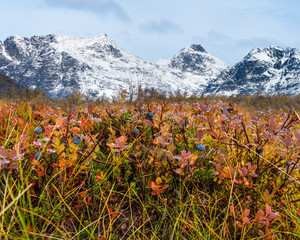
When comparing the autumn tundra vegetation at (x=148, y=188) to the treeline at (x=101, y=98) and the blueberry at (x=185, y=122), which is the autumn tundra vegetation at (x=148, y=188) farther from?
the treeline at (x=101, y=98)

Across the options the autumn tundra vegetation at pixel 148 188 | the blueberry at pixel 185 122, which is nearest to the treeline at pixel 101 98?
the autumn tundra vegetation at pixel 148 188

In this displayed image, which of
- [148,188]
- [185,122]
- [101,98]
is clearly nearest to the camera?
[148,188]

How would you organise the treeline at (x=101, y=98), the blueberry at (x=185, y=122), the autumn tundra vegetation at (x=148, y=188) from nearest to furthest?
the autumn tundra vegetation at (x=148, y=188)
the blueberry at (x=185, y=122)
the treeline at (x=101, y=98)

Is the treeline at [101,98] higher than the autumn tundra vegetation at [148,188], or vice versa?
the treeline at [101,98]

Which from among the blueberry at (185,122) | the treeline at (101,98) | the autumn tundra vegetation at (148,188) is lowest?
the autumn tundra vegetation at (148,188)

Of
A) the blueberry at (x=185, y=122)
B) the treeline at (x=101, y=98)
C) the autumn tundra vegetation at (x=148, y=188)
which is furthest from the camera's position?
the treeline at (x=101, y=98)

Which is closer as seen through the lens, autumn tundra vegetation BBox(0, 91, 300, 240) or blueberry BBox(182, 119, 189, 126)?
autumn tundra vegetation BBox(0, 91, 300, 240)

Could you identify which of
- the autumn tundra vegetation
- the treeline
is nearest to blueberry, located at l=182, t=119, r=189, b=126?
the autumn tundra vegetation

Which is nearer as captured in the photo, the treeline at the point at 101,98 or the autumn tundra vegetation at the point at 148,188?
the autumn tundra vegetation at the point at 148,188

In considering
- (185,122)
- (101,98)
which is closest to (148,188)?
(185,122)

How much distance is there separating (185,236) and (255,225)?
1.64ft

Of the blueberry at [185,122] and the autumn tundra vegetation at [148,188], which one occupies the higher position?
the blueberry at [185,122]

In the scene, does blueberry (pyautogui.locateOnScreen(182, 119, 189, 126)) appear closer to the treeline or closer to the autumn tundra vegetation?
the autumn tundra vegetation

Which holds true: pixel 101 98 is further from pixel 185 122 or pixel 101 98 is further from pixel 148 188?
pixel 148 188
